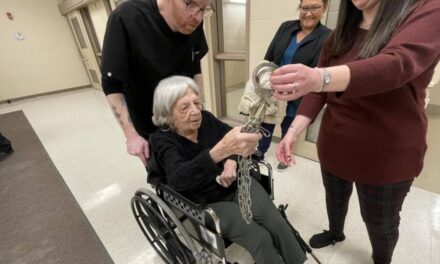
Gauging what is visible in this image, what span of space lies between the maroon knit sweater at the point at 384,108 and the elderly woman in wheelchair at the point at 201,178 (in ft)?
1.19

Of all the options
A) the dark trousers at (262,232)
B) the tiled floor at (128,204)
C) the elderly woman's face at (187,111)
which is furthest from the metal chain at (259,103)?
the tiled floor at (128,204)

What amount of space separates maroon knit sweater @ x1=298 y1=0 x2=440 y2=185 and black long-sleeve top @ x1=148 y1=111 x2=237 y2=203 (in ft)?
1.43

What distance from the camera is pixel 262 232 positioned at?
35.3 inches

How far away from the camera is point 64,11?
16.7 feet

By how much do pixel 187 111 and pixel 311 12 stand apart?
1.08 m

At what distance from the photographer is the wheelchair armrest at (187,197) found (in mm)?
826

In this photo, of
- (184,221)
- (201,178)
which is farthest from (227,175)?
(184,221)

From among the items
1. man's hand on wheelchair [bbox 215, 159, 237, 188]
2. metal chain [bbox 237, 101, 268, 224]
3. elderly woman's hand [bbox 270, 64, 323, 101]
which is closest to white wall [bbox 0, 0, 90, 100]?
man's hand on wheelchair [bbox 215, 159, 237, 188]

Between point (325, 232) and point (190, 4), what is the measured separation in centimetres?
138

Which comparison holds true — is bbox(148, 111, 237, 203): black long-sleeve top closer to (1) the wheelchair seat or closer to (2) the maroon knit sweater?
(1) the wheelchair seat

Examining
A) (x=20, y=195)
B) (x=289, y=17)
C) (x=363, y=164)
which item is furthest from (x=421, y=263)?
(x=20, y=195)

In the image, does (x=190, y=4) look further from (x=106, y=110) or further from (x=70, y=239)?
(x=106, y=110)

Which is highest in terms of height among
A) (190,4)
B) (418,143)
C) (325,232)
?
(190,4)

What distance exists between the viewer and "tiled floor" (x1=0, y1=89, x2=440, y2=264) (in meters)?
1.29
